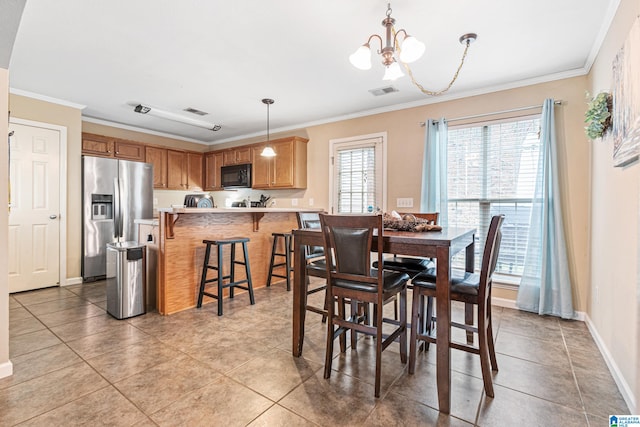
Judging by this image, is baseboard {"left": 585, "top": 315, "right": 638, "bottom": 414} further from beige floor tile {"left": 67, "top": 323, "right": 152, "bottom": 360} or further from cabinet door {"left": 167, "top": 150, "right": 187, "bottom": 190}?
cabinet door {"left": 167, "top": 150, "right": 187, "bottom": 190}

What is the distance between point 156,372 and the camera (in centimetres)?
202

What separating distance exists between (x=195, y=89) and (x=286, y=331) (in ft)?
9.91

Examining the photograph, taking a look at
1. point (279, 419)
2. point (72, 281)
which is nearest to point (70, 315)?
point (72, 281)

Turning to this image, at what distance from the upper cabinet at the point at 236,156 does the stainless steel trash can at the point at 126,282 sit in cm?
311

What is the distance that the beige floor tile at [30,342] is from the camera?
2.30 m

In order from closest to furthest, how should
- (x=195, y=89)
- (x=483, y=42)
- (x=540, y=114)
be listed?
(x=483, y=42), (x=540, y=114), (x=195, y=89)

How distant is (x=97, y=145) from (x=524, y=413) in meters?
6.16

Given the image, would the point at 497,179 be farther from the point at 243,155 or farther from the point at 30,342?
the point at 30,342

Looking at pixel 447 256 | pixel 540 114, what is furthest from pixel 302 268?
pixel 540 114

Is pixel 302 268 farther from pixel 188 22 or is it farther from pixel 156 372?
pixel 188 22

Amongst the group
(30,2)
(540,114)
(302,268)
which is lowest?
(302,268)

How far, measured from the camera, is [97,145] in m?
4.96

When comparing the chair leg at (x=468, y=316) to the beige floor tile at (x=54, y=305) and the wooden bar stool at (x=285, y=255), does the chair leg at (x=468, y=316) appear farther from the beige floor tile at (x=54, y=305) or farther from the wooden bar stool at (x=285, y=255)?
the beige floor tile at (x=54, y=305)

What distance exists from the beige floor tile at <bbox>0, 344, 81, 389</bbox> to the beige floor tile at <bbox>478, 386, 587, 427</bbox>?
105 inches
